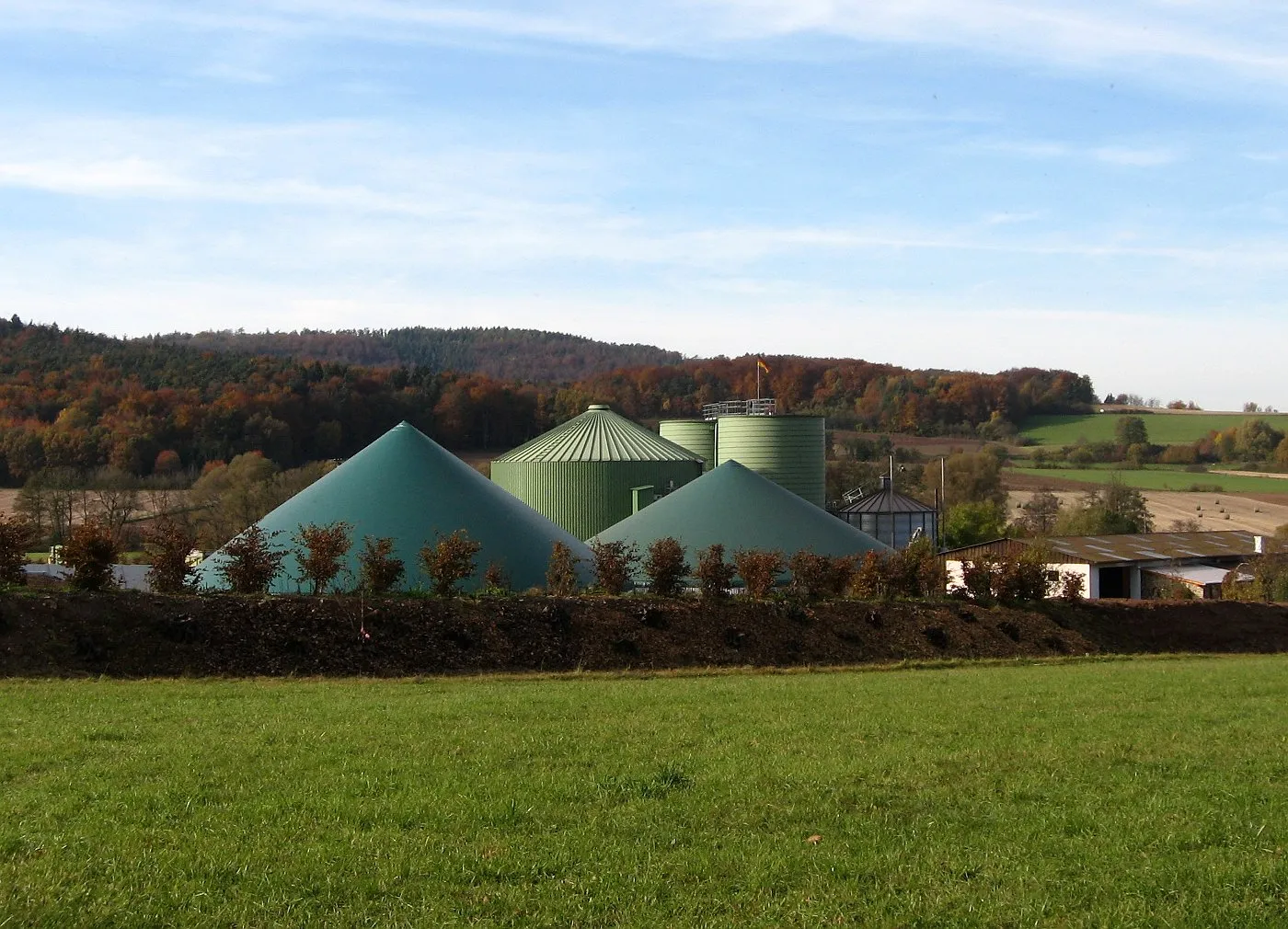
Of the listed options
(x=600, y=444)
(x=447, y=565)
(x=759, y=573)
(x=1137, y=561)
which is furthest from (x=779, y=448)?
(x=447, y=565)

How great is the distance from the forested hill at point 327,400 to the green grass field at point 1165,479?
595 inches

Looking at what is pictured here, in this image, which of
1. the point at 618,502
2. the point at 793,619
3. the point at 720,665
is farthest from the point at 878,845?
the point at 618,502

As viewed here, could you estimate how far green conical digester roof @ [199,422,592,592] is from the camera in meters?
27.1

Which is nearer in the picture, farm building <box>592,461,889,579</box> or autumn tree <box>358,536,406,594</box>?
autumn tree <box>358,536,406,594</box>

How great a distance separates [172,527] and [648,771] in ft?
45.9

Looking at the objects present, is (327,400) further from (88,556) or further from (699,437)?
(88,556)

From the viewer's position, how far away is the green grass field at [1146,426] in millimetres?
103125

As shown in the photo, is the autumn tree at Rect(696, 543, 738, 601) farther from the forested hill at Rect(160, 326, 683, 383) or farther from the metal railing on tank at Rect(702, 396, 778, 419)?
the forested hill at Rect(160, 326, 683, 383)

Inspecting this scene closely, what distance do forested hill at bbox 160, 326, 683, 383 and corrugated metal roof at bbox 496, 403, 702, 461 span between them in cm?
13356

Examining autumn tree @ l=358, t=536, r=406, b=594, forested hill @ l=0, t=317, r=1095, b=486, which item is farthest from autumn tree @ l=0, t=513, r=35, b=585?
forested hill @ l=0, t=317, r=1095, b=486

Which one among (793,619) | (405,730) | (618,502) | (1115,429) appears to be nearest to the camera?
(405,730)

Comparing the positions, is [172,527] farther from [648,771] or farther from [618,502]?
[618,502]

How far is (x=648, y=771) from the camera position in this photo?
348 inches

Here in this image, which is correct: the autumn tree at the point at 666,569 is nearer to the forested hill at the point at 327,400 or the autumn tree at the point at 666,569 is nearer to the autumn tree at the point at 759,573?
the autumn tree at the point at 759,573
